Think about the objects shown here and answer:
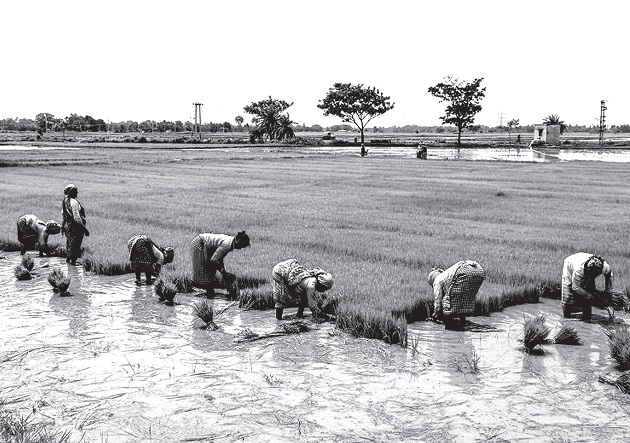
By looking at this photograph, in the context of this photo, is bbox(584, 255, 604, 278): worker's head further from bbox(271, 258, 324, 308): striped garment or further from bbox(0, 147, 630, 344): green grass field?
bbox(271, 258, 324, 308): striped garment

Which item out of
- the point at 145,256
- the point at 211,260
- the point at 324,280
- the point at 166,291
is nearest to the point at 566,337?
the point at 324,280

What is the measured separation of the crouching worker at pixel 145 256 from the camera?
41.0 ft

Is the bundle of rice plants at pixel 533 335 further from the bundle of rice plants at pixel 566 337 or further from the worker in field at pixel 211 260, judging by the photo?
the worker in field at pixel 211 260

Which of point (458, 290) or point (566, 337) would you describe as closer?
point (566, 337)

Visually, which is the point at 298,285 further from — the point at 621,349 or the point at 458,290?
the point at 621,349

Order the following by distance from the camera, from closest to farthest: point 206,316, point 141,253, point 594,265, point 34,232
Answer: point 594,265, point 206,316, point 141,253, point 34,232

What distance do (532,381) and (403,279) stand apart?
188 inches

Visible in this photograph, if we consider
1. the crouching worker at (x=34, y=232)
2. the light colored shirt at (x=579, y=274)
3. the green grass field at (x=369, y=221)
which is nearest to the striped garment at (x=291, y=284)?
the green grass field at (x=369, y=221)

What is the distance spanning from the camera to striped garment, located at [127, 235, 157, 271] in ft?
41.0

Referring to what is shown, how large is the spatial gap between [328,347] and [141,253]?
5001 mm

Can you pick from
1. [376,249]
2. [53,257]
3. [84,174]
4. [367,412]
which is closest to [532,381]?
[367,412]

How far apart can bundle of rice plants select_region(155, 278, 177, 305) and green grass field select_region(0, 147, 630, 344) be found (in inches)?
26.3

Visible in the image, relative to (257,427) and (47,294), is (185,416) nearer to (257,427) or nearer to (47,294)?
(257,427)

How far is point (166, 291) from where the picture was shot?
37.5 feet
